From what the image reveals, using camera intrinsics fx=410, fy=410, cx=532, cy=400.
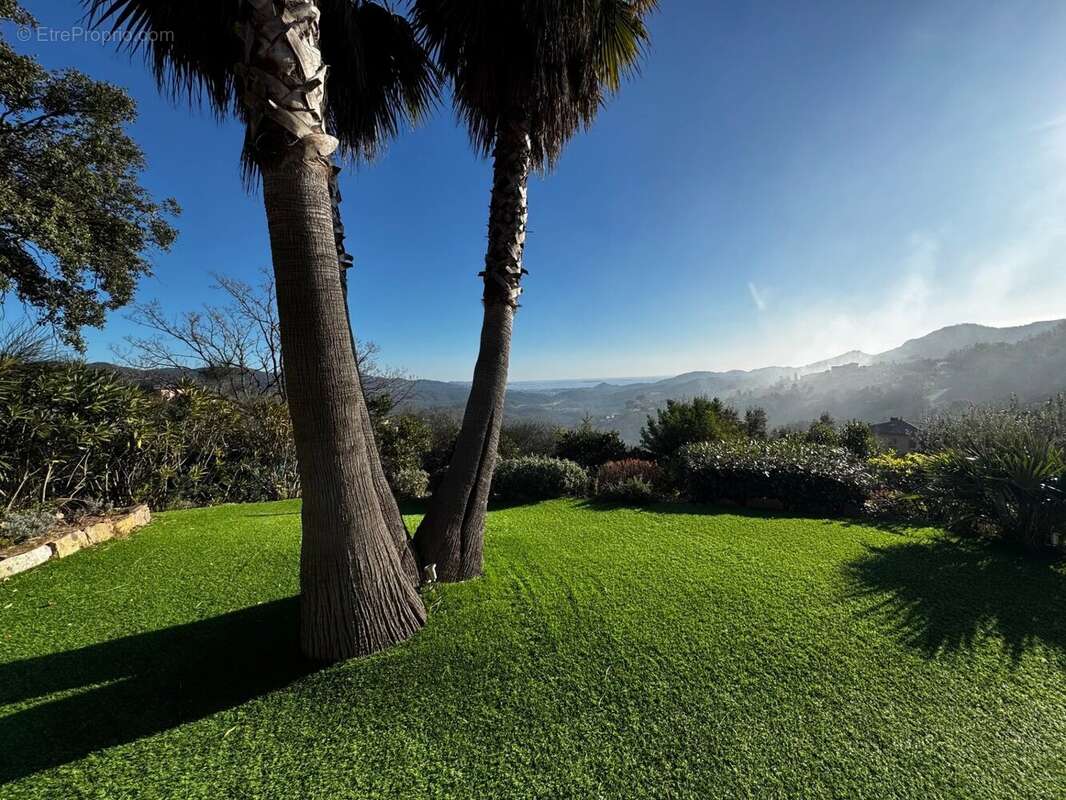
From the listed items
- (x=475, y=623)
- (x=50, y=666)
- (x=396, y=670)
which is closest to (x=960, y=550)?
(x=475, y=623)

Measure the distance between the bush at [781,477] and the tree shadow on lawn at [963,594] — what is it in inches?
66.2

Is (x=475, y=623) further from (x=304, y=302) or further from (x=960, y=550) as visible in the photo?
(x=960, y=550)

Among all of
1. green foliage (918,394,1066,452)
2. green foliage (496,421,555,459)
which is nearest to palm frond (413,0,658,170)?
green foliage (918,394,1066,452)

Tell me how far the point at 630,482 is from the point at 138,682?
6535 millimetres

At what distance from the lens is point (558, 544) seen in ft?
16.0

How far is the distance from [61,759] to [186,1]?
506 centimetres

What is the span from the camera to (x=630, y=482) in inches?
295

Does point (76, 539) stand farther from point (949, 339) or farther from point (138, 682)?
point (949, 339)

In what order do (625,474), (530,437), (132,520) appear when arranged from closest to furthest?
(132,520) < (625,474) < (530,437)

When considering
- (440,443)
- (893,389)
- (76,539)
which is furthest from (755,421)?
(893,389)

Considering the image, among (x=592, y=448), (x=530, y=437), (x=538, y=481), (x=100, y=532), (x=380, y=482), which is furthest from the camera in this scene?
(x=530, y=437)

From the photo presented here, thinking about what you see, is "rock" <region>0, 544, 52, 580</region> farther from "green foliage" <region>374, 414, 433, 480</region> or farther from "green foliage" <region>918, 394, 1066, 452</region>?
"green foliage" <region>918, 394, 1066, 452</region>

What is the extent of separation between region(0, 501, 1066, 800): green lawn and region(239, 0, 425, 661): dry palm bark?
0.36m

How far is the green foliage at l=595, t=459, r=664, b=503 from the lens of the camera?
738 centimetres
